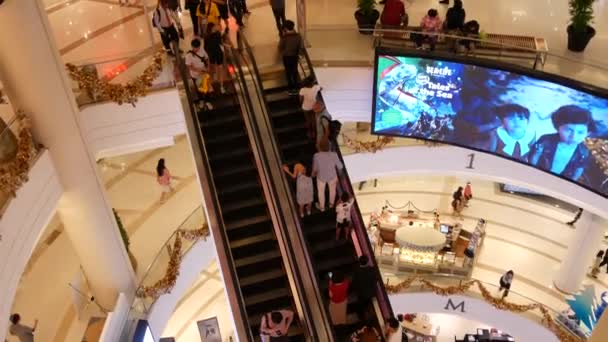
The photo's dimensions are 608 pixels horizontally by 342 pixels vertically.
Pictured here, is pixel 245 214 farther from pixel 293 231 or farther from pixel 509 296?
pixel 509 296

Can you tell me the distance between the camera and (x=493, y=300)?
1477 centimetres

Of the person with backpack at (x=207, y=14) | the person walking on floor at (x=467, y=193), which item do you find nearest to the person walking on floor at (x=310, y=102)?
the person with backpack at (x=207, y=14)

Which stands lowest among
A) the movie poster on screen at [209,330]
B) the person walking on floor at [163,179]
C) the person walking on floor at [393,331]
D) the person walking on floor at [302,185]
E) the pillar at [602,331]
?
the movie poster on screen at [209,330]

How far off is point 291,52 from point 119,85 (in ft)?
10.2

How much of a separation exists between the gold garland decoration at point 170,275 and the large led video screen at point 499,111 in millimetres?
4589

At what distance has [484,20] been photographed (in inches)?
486

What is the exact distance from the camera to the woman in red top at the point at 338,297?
7.62 meters

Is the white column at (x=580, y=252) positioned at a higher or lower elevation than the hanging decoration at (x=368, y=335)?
higher

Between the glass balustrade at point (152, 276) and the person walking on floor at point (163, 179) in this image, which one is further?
the person walking on floor at point (163, 179)

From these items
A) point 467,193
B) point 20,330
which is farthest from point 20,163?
point 467,193

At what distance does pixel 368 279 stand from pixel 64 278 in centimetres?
666

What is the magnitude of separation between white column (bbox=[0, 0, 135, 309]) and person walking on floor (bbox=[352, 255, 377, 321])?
15.3ft

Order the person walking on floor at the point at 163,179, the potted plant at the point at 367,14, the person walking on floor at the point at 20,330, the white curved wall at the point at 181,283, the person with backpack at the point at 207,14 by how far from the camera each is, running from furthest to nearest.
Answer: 1. the person walking on floor at the point at 163,179
2. the potted plant at the point at 367,14
3. the white curved wall at the point at 181,283
4. the person with backpack at the point at 207,14
5. the person walking on floor at the point at 20,330

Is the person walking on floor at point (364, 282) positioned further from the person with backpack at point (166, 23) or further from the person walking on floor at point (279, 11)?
the person with backpack at point (166, 23)
